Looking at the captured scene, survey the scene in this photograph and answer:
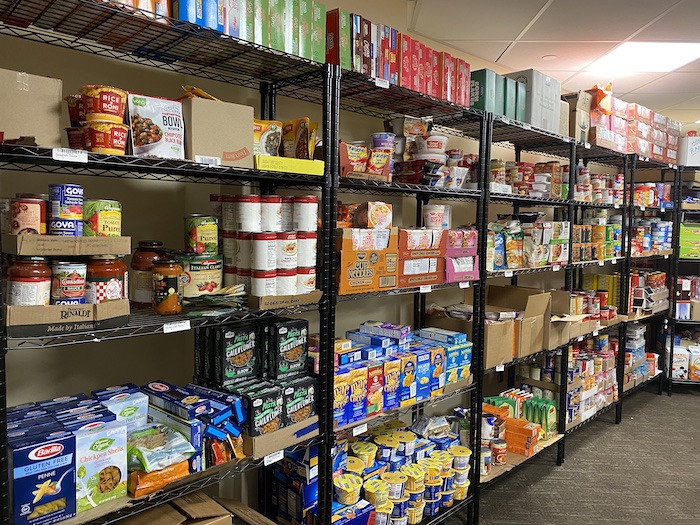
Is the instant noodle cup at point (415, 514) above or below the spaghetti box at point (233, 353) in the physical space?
below

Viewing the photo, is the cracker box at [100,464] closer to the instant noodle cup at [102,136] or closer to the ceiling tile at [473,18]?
the instant noodle cup at [102,136]

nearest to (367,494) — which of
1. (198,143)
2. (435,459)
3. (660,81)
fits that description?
(435,459)

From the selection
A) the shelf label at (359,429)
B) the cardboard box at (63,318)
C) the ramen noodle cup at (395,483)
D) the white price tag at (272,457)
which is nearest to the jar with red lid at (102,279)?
the cardboard box at (63,318)

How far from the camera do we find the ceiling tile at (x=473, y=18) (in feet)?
10.5

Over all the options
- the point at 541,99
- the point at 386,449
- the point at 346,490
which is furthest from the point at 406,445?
the point at 541,99

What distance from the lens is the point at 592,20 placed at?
3436mm

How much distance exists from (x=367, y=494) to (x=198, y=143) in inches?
71.3

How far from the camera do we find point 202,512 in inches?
73.0

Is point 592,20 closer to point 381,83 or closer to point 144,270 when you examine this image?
point 381,83

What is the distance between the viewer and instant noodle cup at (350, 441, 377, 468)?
8.87 ft

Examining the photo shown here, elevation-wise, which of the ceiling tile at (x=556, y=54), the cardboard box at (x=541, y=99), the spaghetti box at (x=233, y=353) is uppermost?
the ceiling tile at (x=556, y=54)

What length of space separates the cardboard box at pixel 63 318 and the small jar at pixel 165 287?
0.18 metres

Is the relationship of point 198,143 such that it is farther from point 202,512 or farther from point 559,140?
point 559,140

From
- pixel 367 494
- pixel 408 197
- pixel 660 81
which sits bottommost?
pixel 367 494
